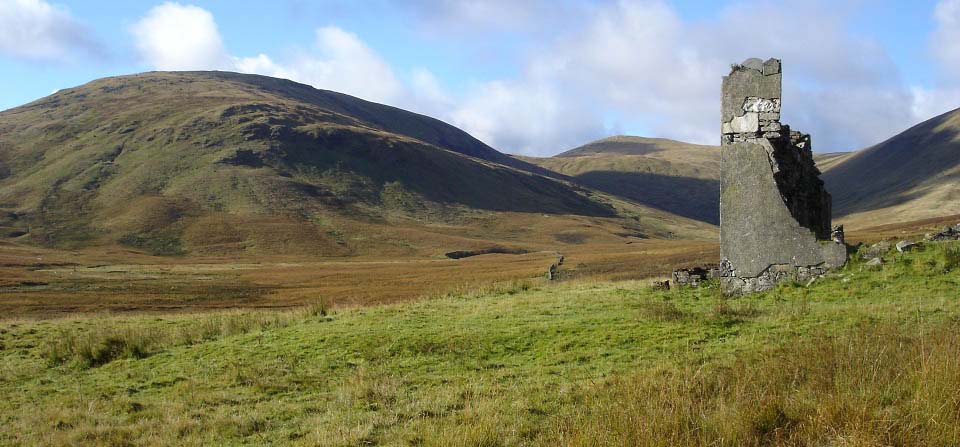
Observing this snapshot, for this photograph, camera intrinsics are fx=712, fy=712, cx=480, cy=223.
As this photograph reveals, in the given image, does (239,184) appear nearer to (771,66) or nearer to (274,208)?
(274,208)

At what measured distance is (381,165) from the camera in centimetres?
12575

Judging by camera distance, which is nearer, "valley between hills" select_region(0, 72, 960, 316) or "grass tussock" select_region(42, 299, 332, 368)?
"grass tussock" select_region(42, 299, 332, 368)

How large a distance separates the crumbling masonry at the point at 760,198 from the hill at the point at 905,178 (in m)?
90.9

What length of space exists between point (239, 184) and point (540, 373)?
322ft

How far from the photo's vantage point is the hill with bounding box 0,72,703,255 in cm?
8600

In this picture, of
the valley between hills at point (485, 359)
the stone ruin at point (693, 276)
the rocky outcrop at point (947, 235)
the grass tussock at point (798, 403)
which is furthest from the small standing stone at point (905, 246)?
the grass tussock at point (798, 403)

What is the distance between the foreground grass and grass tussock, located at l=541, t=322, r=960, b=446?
0.9 inches

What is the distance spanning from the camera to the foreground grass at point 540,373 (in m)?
6.36

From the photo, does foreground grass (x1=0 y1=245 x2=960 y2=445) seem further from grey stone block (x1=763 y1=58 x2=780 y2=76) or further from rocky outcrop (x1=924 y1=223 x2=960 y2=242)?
grey stone block (x1=763 y1=58 x2=780 y2=76)

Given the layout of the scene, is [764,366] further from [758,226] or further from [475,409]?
[758,226]

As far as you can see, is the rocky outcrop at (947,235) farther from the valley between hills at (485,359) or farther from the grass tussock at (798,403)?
the grass tussock at (798,403)

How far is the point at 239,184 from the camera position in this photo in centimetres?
10194

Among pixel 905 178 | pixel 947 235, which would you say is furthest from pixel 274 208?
pixel 905 178

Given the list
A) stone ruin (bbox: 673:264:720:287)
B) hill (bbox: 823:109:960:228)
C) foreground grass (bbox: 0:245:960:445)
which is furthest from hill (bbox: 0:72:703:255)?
foreground grass (bbox: 0:245:960:445)
